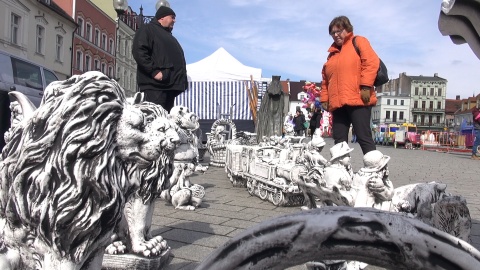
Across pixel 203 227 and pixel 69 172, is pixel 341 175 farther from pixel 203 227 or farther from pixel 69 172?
pixel 69 172

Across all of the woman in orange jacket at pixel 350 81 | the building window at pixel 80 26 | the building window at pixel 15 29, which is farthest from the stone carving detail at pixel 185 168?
the building window at pixel 80 26

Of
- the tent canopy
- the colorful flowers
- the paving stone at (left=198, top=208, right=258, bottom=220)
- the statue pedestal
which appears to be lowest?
the paving stone at (left=198, top=208, right=258, bottom=220)

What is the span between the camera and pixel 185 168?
491cm

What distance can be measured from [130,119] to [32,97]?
340 inches

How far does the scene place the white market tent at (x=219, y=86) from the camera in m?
17.0

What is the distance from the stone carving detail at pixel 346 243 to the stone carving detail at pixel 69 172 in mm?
916

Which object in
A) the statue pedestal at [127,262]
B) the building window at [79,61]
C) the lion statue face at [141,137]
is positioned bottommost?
the statue pedestal at [127,262]

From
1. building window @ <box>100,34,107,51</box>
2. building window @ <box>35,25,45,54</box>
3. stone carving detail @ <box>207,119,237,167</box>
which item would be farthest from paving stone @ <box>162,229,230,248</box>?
building window @ <box>100,34,107,51</box>

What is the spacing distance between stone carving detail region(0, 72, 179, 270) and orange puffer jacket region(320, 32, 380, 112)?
311 centimetres

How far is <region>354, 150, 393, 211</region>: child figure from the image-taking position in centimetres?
298

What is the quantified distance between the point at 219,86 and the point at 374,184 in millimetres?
14490

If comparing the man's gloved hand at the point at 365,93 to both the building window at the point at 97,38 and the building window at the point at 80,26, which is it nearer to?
the building window at the point at 80,26

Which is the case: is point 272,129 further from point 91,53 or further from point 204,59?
point 91,53

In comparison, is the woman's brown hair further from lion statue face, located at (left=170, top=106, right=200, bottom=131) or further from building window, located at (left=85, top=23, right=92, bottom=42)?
building window, located at (left=85, top=23, right=92, bottom=42)
